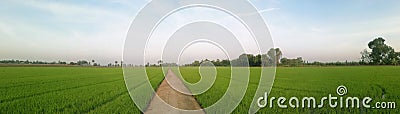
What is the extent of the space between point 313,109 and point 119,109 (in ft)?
17.0

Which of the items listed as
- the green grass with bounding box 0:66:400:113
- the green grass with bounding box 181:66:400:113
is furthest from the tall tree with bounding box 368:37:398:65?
the green grass with bounding box 0:66:400:113

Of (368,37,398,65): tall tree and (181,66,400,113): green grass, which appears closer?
(181,66,400,113): green grass

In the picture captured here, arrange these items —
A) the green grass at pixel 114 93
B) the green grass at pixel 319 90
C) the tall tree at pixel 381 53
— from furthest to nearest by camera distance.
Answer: the tall tree at pixel 381 53
the green grass at pixel 114 93
the green grass at pixel 319 90

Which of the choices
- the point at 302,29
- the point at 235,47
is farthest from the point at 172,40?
the point at 302,29

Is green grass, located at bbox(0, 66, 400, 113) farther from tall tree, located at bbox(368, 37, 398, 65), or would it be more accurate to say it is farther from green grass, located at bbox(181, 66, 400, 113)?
tall tree, located at bbox(368, 37, 398, 65)

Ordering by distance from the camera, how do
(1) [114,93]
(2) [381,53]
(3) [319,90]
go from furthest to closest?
1. (2) [381,53]
2. (3) [319,90]
3. (1) [114,93]

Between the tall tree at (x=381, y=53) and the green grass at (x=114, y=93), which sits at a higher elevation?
→ the tall tree at (x=381, y=53)

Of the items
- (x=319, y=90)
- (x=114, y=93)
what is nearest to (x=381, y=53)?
(x=319, y=90)

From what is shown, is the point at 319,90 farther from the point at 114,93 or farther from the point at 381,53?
the point at 381,53

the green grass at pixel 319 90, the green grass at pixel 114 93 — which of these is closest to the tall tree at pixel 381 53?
the green grass at pixel 319 90

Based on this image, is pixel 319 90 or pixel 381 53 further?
pixel 381 53

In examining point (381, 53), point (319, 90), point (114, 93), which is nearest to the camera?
point (114, 93)

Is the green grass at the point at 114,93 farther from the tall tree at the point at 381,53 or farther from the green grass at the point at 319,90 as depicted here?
the tall tree at the point at 381,53

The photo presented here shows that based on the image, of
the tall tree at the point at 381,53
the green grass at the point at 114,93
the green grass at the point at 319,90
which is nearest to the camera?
the green grass at the point at 319,90
